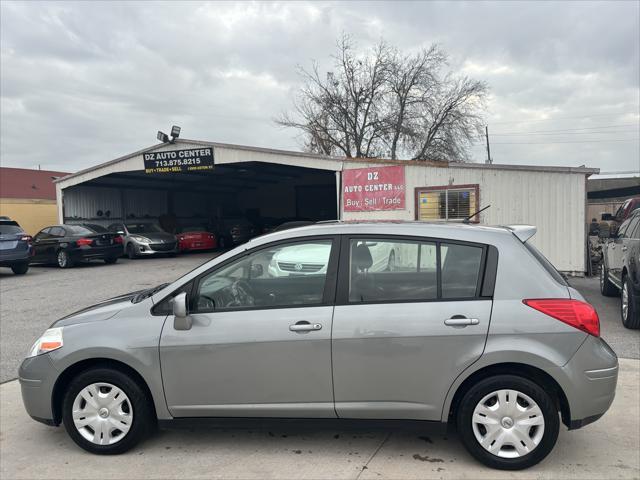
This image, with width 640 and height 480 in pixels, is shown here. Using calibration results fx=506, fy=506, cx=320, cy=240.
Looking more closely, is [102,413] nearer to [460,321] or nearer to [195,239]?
[460,321]

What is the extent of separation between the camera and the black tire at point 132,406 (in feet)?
11.8

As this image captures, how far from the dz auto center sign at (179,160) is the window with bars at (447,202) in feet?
26.4

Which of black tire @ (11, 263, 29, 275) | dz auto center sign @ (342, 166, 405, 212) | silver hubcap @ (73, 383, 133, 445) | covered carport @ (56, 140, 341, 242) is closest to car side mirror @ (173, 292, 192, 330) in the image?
silver hubcap @ (73, 383, 133, 445)

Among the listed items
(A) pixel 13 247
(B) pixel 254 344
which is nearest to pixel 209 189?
(A) pixel 13 247

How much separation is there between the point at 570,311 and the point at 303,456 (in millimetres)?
2075

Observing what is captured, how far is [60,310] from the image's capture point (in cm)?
938

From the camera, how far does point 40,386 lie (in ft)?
12.1

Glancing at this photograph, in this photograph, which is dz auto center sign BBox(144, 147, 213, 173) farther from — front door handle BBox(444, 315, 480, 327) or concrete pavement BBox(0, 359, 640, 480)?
front door handle BBox(444, 315, 480, 327)

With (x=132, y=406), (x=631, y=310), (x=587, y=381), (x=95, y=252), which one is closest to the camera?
(x=587, y=381)

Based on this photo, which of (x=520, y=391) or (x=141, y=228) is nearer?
(x=520, y=391)

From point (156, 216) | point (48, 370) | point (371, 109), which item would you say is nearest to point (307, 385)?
point (48, 370)

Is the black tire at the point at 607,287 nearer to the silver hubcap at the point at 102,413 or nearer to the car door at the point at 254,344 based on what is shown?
the car door at the point at 254,344

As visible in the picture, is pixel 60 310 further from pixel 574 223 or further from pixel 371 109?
pixel 371 109

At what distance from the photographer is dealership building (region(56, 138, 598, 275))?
12469mm
